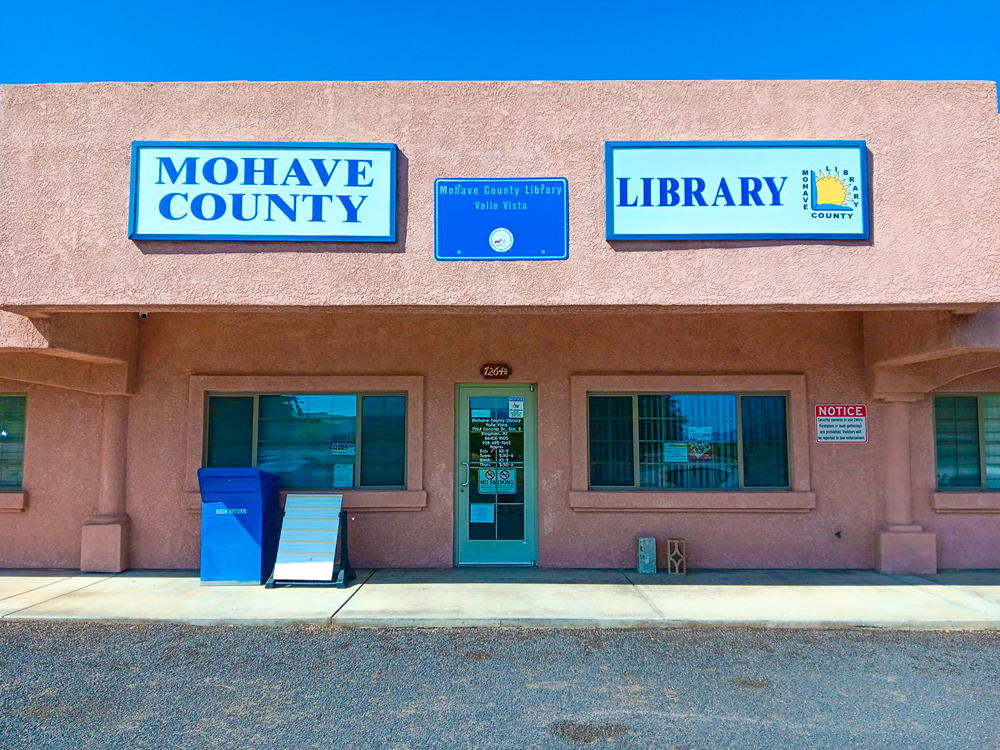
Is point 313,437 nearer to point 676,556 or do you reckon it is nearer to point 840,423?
point 676,556

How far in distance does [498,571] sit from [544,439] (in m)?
1.64

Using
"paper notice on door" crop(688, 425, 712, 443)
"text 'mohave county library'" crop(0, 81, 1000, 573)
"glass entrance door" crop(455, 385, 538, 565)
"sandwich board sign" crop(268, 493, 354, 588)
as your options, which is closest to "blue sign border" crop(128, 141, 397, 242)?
"text 'mohave county library'" crop(0, 81, 1000, 573)

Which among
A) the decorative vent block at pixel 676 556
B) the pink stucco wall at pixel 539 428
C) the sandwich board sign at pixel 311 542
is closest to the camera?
the sandwich board sign at pixel 311 542

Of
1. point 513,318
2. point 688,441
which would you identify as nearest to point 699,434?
point 688,441

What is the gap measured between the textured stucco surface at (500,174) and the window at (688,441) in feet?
8.13

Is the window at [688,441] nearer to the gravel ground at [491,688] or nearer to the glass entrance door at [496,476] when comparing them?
the glass entrance door at [496,476]

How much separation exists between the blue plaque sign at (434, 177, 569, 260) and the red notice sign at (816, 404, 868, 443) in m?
4.27

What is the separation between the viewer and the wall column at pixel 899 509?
8.56 metres

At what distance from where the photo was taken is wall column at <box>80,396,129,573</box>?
8547 mm

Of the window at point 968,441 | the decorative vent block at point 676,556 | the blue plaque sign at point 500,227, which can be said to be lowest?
the decorative vent block at point 676,556

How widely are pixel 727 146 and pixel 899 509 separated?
4841mm

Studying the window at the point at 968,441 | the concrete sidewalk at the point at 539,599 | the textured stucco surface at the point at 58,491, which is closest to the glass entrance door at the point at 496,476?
the concrete sidewalk at the point at 539,599

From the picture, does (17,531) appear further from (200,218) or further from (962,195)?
(962,195)

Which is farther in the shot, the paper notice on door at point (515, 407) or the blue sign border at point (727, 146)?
the paper notice on door at point (515, 407)
